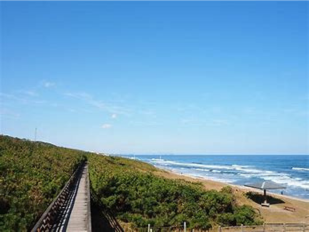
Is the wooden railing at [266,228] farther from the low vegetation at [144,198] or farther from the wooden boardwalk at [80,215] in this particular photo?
the wooden boardwalk at [80,215]

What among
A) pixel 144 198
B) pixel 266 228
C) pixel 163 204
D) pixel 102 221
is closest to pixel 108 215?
pixel 102 221

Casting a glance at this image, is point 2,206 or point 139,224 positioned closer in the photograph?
point 2,206

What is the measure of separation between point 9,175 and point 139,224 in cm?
780

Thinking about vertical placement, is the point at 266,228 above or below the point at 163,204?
below

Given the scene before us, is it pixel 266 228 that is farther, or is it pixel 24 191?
pixel 266 228

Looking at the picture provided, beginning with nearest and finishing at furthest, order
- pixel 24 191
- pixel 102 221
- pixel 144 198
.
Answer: pixel 24 191, pixel 102 221, pixel 144 198

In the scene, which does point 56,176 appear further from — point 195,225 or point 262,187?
point 262,187

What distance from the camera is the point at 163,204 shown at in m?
22.3

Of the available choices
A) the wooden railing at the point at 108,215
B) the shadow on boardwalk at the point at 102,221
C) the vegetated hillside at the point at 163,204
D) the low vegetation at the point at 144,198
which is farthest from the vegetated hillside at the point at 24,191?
the vegetated hillside at the point at 163,204

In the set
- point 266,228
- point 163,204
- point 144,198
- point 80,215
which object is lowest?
point 266,228

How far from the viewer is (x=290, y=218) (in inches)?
1061

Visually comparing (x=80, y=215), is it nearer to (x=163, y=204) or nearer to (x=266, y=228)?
(x=163, y=204)

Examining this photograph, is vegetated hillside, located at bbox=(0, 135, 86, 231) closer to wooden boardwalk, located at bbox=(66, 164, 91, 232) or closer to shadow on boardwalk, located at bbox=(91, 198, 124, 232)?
wooden boardwalk, located at bbox=(66, 164, 91, 232)

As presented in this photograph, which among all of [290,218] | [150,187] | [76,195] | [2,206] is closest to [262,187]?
[290,218]
